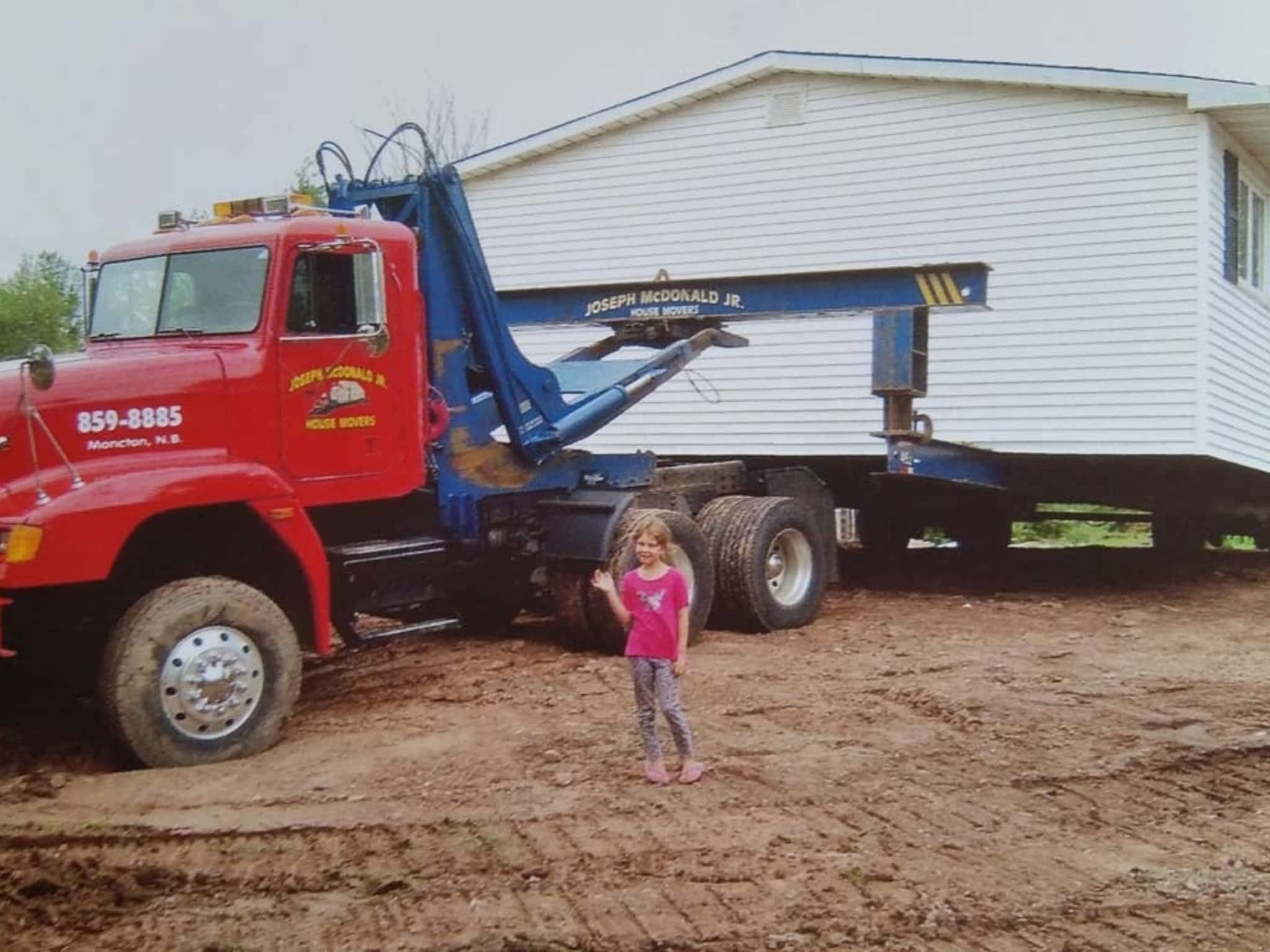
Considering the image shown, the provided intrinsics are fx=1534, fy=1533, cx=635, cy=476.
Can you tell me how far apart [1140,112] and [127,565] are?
10295 mm

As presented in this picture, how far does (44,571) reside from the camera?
22.4ft

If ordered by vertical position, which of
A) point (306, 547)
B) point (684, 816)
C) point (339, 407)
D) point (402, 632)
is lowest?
point (684, 816)

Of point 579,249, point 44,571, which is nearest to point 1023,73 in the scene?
point 579,249

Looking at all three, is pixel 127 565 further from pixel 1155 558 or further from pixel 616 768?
pixel 1155 558

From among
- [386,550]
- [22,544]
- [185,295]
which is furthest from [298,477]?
[22,544]

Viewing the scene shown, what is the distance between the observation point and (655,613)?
678 cm

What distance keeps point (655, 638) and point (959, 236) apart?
945 centimetres

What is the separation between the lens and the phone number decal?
291 inches

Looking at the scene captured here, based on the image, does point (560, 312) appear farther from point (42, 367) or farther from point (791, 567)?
point (42, 367)

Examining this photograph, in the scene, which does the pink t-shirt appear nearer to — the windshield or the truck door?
the truck door

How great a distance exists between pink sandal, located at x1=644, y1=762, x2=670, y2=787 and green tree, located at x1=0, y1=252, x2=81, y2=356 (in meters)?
17.0

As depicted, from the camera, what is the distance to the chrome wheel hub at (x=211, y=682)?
7152 mm

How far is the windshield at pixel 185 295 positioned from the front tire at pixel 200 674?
5.24 feet

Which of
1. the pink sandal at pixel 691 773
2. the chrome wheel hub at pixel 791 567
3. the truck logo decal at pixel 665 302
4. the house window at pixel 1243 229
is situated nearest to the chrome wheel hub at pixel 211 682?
the pink sandal at pixel 691 773
